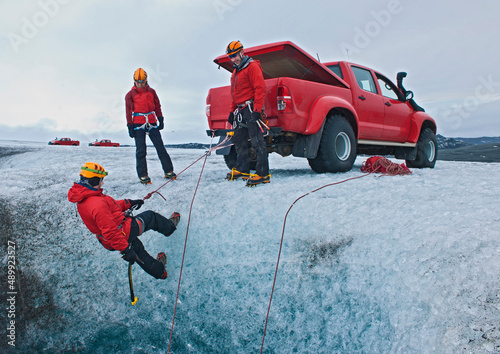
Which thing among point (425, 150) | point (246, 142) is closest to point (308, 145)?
point (246, 142)

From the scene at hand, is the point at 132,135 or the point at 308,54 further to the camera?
the point at 132,135

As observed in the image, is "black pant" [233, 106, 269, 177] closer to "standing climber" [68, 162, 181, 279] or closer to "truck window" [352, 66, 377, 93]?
"standing climber" [68, 162, 181, 279]

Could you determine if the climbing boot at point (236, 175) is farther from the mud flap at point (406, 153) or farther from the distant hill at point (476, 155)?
the distant hill at point (476, 155)

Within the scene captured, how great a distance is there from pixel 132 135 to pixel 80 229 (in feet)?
6.21

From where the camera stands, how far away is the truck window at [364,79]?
5.85m

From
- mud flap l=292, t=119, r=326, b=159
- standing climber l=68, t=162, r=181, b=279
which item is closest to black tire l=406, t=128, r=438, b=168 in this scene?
mud flap l=292, t=119, r=326, b=159

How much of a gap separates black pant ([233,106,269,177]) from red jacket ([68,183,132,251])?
198cm

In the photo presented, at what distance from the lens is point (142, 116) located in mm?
5402

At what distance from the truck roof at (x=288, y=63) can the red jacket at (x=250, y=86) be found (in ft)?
1.27

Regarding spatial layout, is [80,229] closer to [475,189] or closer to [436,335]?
[436,335]

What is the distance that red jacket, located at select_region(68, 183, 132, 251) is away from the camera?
10.1 ft

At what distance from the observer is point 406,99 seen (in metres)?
6.70

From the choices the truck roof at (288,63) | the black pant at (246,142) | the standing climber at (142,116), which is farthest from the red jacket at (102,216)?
the truck roof at (288,63)

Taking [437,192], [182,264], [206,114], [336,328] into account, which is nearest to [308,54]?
[206,114]
